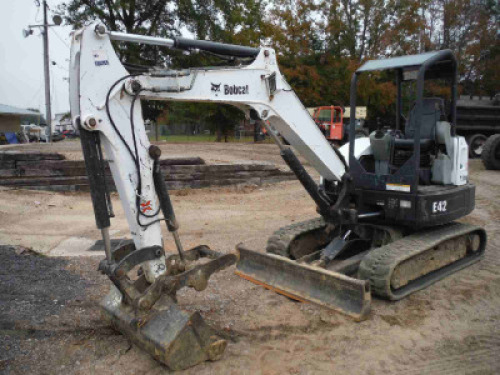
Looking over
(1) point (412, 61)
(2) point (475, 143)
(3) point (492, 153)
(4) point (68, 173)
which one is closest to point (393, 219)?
(1) point (412, 61)

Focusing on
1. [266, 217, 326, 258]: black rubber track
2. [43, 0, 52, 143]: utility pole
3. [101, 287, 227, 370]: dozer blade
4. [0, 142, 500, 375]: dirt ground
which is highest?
[43, 0, 52, 143]: utility pole

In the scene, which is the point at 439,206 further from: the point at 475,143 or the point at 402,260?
the point at 475,143

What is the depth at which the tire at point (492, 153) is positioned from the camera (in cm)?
1362

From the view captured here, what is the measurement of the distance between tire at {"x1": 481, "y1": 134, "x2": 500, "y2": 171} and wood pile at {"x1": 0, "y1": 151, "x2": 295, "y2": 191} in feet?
25.3

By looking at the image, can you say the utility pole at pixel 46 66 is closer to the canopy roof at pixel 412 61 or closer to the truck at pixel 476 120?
the truck at pixel 476 120

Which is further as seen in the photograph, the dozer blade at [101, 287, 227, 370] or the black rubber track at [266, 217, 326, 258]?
the black rubber track at [266, 217, 326, 258]

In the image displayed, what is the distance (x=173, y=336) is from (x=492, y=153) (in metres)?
13.0

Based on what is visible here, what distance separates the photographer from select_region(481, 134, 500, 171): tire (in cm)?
1362

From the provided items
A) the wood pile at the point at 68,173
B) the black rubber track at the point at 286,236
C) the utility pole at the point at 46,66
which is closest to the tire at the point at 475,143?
the wood pile at the point at 68,173

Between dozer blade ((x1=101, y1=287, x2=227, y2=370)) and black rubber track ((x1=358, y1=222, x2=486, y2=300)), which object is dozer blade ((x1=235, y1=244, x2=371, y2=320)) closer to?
black rubber track ((x1=358, y1=222, x2=486, y2=300))

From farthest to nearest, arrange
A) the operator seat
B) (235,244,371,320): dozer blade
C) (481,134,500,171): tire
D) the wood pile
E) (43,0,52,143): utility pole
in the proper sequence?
(43,0,52,143): utility pole < (481,134,500,171): tire < the wood pile < the operator seat < (235,244,371,320): dozer blade

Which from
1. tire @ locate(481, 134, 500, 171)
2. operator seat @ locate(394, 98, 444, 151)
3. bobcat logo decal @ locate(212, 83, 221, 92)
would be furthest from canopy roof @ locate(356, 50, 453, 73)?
tire @ locate(481, 134, 500, 171)

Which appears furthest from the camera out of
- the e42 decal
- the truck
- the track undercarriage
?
the truck

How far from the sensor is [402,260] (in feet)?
15.3
